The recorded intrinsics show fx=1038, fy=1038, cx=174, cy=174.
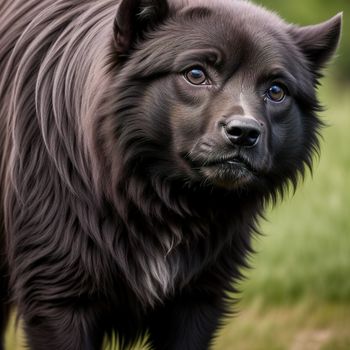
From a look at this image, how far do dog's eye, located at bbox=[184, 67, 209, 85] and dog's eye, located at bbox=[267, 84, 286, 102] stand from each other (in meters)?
0.33

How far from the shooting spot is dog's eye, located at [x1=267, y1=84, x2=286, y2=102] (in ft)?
16.0

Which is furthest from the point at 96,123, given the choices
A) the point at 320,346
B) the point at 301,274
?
the point at 301,274

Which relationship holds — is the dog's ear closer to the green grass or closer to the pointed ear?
the pointed ear

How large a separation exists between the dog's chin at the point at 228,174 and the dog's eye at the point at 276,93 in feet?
1.27

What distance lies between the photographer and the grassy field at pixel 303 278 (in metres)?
7.27

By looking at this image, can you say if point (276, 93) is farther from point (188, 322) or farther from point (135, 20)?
point (188, 322)

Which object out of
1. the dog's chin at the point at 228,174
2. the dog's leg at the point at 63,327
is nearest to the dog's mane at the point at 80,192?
the dog's leg at the point at 63,327

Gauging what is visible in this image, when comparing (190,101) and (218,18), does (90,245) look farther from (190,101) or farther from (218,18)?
(218,18)

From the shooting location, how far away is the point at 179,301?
519 cm

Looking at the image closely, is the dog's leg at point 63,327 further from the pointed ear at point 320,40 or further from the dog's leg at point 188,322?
the pointed ear at point 320,40

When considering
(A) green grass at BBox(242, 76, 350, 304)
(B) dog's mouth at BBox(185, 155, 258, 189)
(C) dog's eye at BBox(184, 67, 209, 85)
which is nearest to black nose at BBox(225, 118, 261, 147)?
(B) dog's mouth at BBox(185, 155, 258, 189)

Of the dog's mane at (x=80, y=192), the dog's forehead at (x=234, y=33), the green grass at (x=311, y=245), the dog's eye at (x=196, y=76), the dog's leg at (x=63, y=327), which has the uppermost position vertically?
the dog's forehead at (x=234, y=33)

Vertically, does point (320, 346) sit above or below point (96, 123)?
below

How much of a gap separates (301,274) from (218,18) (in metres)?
3.74
